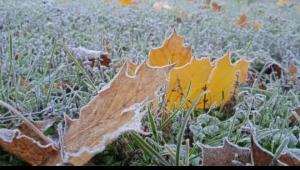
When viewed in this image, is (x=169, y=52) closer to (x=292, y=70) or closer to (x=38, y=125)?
(x=38, y=125)

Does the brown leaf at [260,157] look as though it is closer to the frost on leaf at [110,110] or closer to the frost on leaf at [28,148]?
the frost on leaf at [110,110]

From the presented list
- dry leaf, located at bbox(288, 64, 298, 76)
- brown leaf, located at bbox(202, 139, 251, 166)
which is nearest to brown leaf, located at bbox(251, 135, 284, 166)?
brown leaf, located at bbox(202, 139, 251, 166)

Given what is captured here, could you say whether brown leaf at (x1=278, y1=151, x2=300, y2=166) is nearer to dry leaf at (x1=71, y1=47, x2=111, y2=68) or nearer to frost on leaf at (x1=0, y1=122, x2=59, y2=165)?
frost on leaf at (x1=0, y1=122, x2=59, y2=165)

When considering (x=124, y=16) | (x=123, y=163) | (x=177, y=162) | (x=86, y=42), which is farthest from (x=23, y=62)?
(x=124, y=16)

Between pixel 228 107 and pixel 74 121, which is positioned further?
pixel 228 107

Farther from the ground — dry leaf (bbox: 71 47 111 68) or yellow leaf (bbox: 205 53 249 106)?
yellow leaf (bbox: 205 53 249 106)

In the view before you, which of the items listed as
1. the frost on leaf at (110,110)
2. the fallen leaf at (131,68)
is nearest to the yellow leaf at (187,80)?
the fallen leaf at (131,68)
